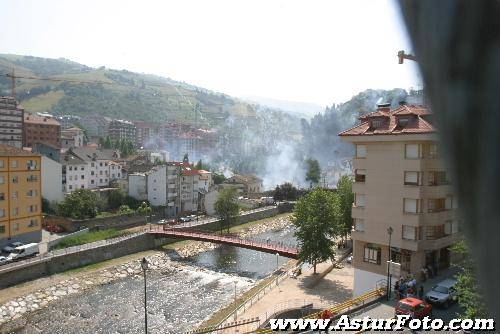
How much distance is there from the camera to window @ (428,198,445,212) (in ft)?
65.5

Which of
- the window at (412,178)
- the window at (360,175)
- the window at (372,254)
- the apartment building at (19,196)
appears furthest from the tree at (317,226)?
the apartment building at (19,196)

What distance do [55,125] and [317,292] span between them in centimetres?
7311

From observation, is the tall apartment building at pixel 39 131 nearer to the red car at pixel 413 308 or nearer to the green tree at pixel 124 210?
the green tree at pixel 124 210

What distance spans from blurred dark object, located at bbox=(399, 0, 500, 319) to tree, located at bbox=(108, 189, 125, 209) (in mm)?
52211

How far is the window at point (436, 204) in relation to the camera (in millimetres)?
19969

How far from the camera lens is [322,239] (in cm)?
2770

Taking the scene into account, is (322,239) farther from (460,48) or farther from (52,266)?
(460,48)

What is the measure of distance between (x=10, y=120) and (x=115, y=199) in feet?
137

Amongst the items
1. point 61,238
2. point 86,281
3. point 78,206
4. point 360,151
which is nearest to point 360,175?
point 360,151

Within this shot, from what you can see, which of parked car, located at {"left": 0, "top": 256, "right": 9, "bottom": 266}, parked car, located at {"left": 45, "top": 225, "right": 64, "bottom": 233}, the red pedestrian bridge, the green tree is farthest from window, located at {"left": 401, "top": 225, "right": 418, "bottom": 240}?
the green tree

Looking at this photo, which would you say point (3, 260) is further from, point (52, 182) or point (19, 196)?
point (52, 182)

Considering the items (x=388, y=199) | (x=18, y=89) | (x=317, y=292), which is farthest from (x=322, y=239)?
(x=18, y=89)

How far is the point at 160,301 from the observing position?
86.5 ft

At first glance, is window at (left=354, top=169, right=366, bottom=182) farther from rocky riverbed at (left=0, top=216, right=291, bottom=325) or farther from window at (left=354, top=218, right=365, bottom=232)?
rocky riverbed at (left=0, top=216, right=291, bottom=325)
